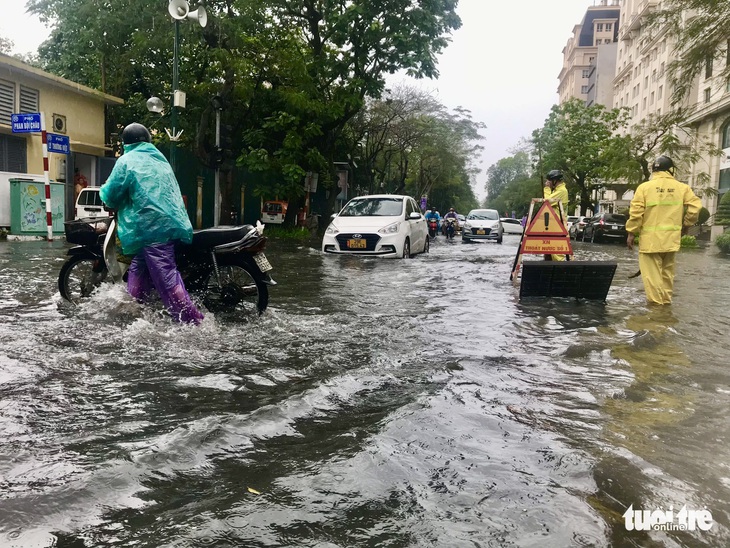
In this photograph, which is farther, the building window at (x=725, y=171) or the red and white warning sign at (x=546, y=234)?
→ the building window at (x=725, y=171)

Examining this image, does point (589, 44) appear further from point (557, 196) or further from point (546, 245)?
point (546, 245)

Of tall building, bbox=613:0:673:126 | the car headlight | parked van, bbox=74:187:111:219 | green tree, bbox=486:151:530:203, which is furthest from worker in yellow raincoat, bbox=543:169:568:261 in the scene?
green tree, bbox=486:151:530:203

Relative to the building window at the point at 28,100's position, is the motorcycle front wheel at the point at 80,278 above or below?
below

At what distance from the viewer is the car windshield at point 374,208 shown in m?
14.9

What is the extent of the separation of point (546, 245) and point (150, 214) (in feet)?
19.9

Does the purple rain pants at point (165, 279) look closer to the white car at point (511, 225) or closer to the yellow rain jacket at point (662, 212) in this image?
the yellow rain jacket at point (662, 212)

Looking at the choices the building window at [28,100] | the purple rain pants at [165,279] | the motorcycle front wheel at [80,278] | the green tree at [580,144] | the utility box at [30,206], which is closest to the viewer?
the purple rain pants at [165,279]

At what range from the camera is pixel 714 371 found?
15.1 ft

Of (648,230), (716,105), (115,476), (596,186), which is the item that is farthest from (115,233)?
(596,186)

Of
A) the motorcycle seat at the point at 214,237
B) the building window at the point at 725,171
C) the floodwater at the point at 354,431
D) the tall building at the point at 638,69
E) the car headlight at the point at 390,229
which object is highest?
the tall building at the point at 638,69

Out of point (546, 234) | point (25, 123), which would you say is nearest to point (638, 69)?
point (25, 123)

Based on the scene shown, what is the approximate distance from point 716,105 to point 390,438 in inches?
1663

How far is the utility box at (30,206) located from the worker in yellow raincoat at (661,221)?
15160 millimetres

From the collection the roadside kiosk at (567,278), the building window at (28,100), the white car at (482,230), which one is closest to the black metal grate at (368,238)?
the roadside kiosk at (567,278)
